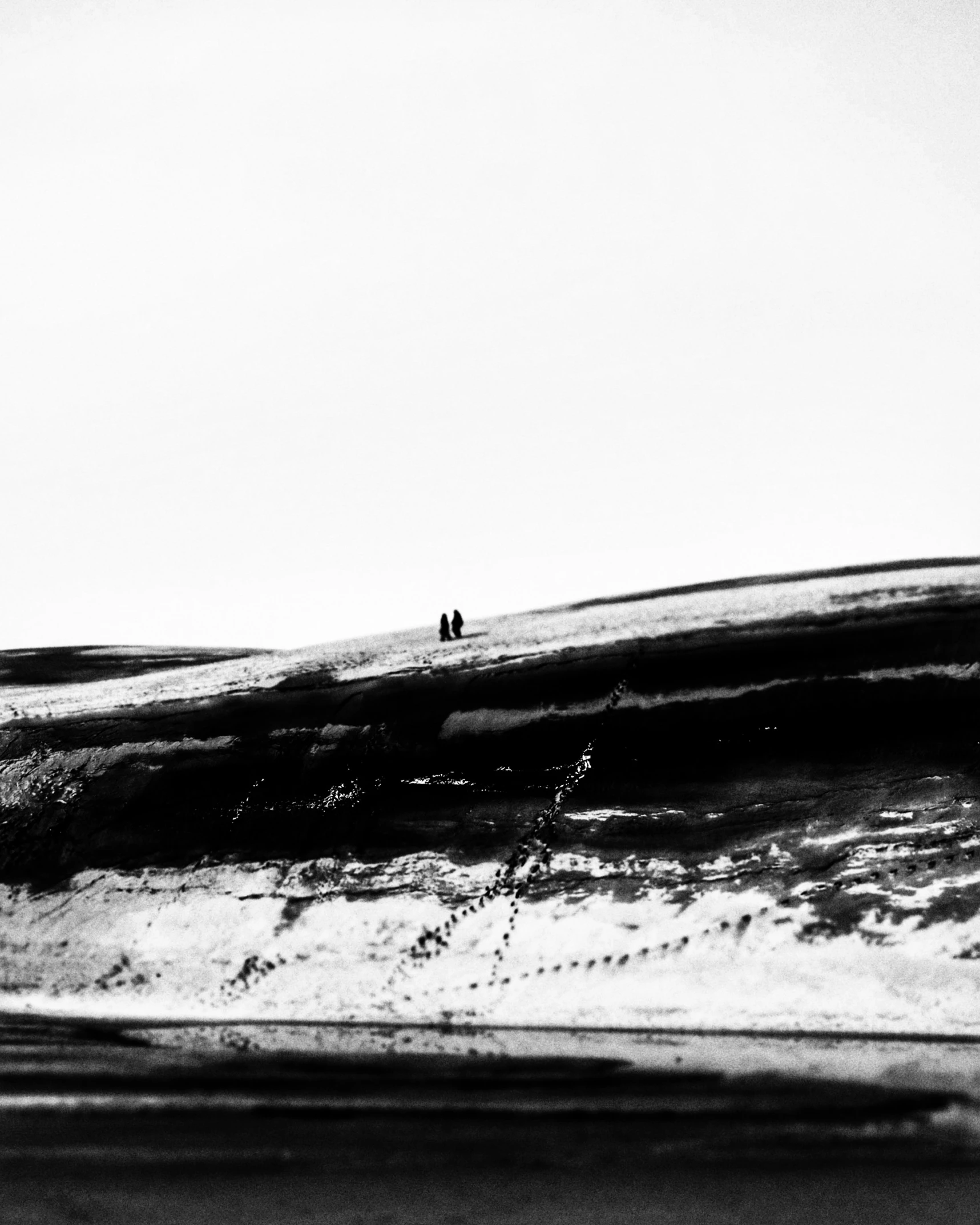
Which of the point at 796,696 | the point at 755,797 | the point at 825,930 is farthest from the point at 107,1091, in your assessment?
the point at 796,696

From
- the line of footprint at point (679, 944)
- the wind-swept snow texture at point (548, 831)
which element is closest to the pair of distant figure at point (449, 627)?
the wind-swept snow texture at point (548, 831)

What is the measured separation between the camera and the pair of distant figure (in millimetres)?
25469

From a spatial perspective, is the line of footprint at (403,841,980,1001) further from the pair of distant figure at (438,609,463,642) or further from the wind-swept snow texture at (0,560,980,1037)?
the pair of distant figure at (438,609,463,642)

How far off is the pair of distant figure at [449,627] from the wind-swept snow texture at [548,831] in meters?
0.70

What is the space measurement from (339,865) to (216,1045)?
483 cm

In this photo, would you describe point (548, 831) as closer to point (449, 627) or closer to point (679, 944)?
point (679, 944)

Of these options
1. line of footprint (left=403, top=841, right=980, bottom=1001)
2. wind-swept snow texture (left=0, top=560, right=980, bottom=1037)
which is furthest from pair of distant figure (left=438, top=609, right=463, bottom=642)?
line of footprint (left=403, top=841, right=980, bottom=1001)

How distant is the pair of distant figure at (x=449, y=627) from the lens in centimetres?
2547

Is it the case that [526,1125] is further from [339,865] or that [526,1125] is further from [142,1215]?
[339,865]

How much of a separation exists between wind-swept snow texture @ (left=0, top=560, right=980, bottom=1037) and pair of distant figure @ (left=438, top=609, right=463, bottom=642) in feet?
2.29

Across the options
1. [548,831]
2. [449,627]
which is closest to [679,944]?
[548,831]

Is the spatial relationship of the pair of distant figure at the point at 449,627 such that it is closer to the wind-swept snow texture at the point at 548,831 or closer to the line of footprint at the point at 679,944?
the wind-swept snow texture at the point at 548,831

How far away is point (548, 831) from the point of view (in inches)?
728

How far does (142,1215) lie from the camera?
958cm
